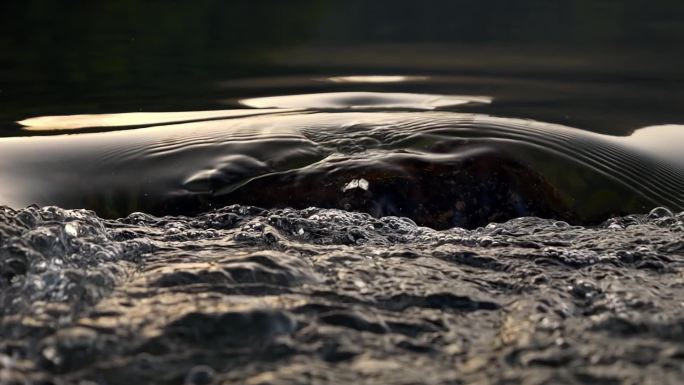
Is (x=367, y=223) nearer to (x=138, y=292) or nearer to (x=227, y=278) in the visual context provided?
(x=227, y=278)

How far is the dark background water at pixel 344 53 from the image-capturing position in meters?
5.27

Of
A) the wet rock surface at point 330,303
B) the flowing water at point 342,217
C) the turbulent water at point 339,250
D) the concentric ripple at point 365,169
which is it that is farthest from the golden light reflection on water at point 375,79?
the wet rock surface at point 330,303

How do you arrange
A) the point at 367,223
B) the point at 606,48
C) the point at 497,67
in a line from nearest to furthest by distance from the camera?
1. the point at 367,223
2. the point at 497,67
3. the point at 606,48

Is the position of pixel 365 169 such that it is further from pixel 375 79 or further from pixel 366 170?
pixel 375 79

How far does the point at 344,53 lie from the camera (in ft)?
23.2

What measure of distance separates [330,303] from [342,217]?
0.93 m

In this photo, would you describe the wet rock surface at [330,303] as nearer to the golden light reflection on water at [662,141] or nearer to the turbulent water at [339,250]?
the turbulent water at [339,250]

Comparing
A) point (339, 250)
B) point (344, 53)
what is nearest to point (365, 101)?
point (344, 53)

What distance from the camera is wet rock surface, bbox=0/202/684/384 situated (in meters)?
2.05

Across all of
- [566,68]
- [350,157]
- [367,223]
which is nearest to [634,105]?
[566,68]

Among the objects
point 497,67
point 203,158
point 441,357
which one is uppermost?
point 497,67

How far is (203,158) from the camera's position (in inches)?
151

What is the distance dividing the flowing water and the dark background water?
0.04 m

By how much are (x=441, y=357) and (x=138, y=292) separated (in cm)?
83
